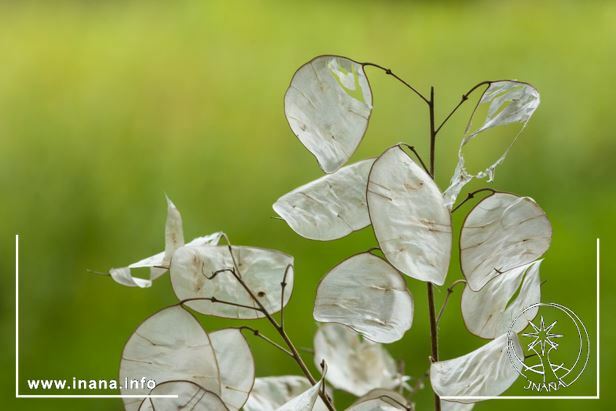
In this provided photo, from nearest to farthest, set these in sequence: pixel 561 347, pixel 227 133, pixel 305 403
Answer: pixel 305 403
pixel 561 347
pixel 227 133

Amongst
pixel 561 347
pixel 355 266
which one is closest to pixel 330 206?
pixel 355 266

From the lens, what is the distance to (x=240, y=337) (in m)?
0.46

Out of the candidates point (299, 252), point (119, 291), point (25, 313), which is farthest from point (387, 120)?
point (25, 313)

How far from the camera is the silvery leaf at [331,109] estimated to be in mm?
440

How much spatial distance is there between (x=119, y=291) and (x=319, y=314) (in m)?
0.55

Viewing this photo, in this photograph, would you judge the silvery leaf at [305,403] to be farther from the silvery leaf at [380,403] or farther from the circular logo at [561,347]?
the circular logo at [561,347]

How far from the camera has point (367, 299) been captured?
1.41ft

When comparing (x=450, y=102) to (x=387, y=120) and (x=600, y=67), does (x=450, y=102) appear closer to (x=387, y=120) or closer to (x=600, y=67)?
(x=387, y=120)

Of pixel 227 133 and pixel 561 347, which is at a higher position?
pixel 227 133

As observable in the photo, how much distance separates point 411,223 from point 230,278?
0.13 m

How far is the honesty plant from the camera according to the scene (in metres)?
0.41

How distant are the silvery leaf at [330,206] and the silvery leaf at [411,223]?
43 millimetres

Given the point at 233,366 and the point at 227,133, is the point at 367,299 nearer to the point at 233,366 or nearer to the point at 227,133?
the point at 233,366

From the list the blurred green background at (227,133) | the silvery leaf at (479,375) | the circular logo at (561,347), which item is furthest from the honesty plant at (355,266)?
the blurred green background at (227,133)
